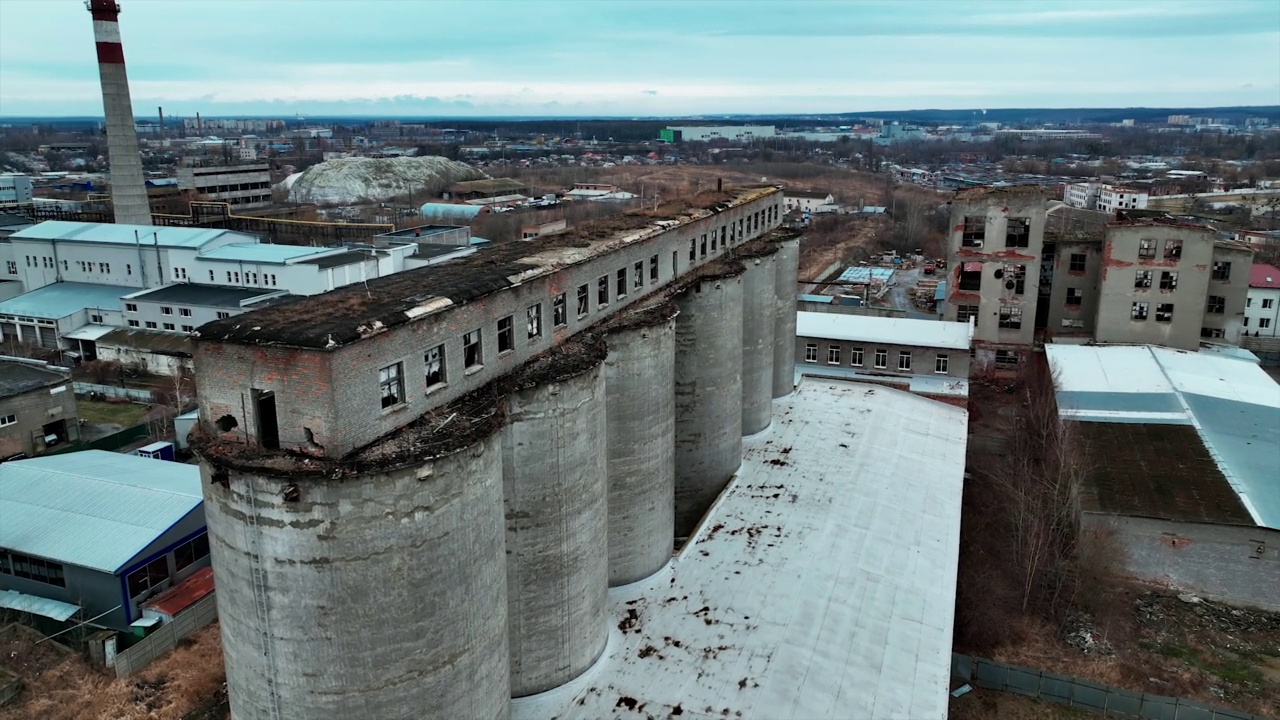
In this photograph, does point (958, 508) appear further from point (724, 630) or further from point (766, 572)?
point (724, 630)

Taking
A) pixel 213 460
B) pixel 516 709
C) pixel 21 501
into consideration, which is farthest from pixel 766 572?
pixel 21 501

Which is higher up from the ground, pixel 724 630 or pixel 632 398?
pixel 632 398

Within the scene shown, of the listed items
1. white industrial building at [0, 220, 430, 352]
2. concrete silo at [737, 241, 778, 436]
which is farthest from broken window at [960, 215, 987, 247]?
white industrial building at [0, 220, 430, 352]

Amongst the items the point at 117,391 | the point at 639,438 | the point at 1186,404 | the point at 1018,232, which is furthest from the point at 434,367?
the point at 1018,232

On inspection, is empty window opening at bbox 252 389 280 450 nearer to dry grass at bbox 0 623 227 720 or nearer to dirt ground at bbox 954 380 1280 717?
dry grass at bbox 0 623 227 720

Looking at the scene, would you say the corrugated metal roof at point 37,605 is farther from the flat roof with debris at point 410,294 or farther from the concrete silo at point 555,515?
the flat roof with debris at point 410,294

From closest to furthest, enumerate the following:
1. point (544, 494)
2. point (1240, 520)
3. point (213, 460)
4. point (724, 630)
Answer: point (213, 460), point (544, 494), point (724, 630), point (1240, 520)

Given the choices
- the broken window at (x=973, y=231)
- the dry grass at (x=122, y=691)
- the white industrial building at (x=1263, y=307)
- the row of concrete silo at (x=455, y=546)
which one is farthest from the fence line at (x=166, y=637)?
the white industrial building at (x=1263, y=307)
